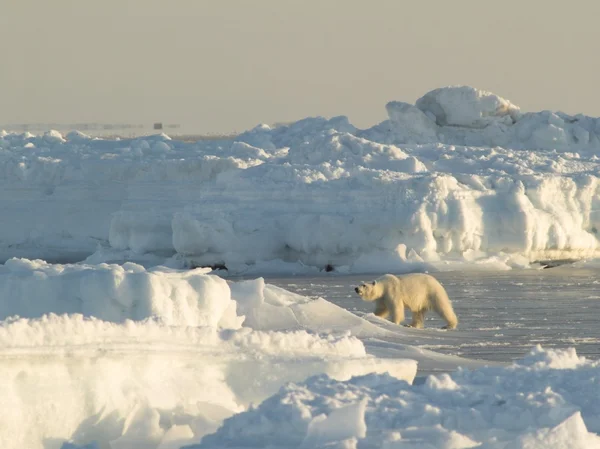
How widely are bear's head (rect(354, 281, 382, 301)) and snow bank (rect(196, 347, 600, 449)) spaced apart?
6.86 meters

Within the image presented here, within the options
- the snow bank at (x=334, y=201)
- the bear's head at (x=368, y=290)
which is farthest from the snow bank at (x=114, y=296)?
the snow bank at (x=334, y=201)

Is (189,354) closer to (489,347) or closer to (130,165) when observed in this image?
(489,347)

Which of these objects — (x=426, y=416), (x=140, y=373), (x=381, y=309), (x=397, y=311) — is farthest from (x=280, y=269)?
(x=426, y=416)

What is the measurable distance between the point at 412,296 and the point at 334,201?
799 centimetres

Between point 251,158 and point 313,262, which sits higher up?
point 251,158

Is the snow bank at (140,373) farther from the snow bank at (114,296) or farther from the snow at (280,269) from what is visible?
the snow bank at (114,296)

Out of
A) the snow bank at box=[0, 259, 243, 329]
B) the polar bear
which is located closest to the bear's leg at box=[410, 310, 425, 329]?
the polar bear

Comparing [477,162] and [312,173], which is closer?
[312,173]

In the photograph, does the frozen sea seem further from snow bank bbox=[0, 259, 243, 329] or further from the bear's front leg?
snow bank bbox=[0, 259, 243, 329]

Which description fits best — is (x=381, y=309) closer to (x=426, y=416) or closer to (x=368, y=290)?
(x=368, y=290)

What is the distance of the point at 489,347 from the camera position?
9.97m

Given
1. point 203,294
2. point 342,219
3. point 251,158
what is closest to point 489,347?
point 203,294

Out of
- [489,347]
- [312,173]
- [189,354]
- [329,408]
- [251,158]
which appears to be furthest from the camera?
[251,158]

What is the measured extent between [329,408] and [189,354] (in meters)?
2.14
